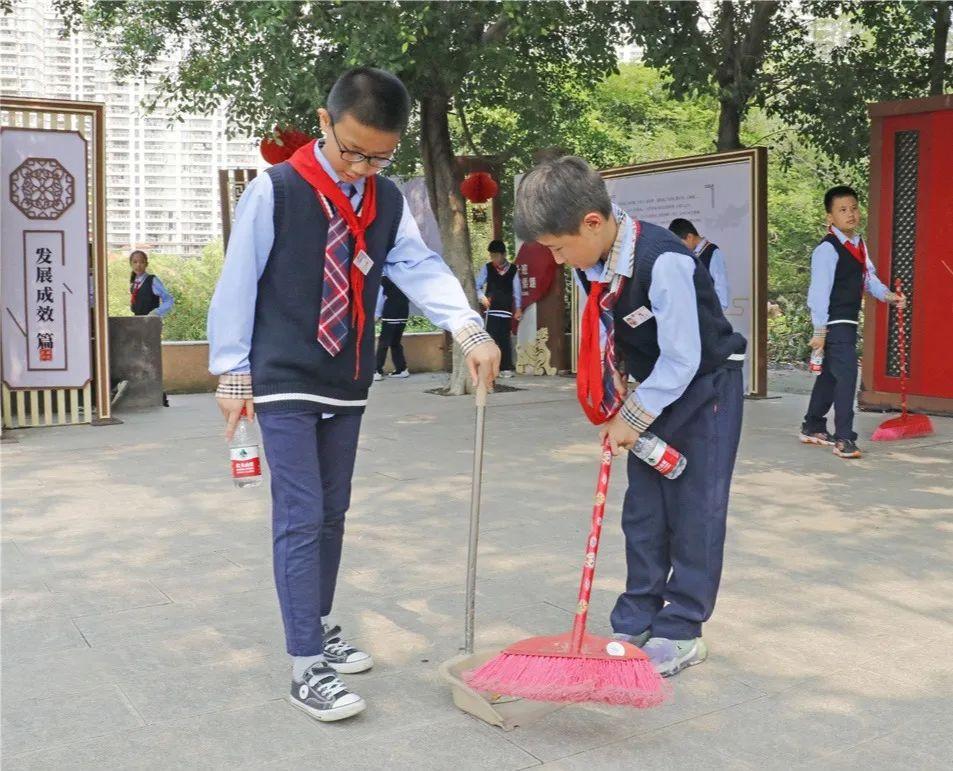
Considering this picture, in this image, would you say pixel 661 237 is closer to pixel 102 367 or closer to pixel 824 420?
pixel 824 420

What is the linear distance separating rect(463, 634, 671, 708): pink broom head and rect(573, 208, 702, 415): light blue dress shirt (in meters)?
0.66

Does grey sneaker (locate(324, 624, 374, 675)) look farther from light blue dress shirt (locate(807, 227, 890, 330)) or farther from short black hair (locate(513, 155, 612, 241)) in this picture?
light blue dress shirt (locate(807, 227, 890, 330))

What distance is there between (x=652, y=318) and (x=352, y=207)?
34.7 inches

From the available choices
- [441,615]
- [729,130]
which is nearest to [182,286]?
[729,130]

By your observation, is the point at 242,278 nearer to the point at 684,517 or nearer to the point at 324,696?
the point at 324,696

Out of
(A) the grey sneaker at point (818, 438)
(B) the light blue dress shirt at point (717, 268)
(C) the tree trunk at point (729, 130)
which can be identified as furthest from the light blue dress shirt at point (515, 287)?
(A) the grey sneaker at point (818, 438)

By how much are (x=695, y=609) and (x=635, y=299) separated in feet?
3.12

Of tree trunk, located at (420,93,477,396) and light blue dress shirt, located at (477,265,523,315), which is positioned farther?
light blue dress shirt, located at (477,265,523,315)

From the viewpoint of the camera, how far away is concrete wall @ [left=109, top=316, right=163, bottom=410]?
33.8ft

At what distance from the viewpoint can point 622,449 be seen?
10.0 feet

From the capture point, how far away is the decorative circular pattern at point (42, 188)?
8758mm

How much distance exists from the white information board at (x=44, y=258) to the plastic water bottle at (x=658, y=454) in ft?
23.3

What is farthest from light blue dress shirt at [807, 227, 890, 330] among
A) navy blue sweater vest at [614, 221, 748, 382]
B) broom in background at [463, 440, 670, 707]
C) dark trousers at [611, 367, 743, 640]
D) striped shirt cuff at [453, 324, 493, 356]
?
broom in background at [463, 440, 670, 707]

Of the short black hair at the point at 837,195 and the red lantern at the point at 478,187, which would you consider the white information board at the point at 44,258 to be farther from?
the short black hair at the point at 837,195
